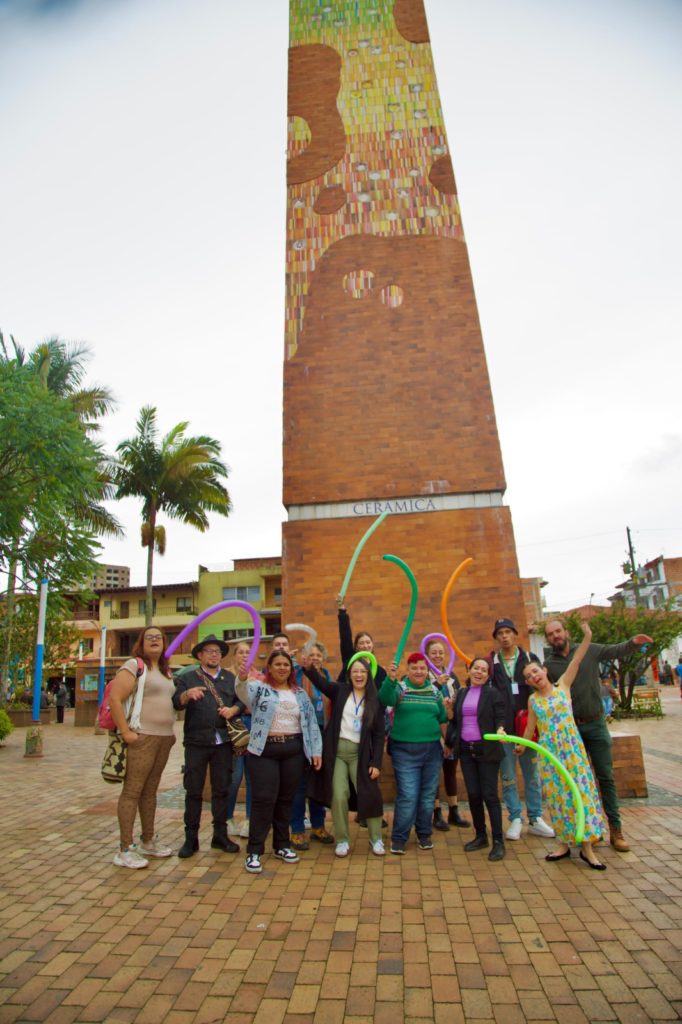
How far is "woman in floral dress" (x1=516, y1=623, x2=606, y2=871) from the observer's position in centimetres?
478

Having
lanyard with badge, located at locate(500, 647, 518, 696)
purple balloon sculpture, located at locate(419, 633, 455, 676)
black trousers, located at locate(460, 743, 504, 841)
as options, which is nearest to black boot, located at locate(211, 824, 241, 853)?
black trousers, located at locate(460, 743, 504, 841)

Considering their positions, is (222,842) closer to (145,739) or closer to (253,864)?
(253,864)

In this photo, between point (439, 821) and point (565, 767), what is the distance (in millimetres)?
1609

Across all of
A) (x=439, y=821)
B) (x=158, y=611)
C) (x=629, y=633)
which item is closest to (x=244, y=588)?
(x=158, y=611)

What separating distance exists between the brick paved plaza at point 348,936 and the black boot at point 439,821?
0.63 ft

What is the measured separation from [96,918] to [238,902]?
903 mm

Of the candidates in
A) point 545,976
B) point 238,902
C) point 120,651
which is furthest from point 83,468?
point 120,651

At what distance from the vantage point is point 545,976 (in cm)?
316

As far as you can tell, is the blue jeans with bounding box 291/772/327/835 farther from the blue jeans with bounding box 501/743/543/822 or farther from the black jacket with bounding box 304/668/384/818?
the blue jeans with bounding box 501/743/543/822

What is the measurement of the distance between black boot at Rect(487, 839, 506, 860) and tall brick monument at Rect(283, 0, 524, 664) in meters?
4.06

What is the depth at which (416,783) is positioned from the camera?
527 cm

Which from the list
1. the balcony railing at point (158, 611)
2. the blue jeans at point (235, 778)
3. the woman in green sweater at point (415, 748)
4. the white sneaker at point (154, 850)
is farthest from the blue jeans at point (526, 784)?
the balcony railing at point (158, 611)

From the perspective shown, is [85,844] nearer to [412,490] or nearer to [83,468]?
[412,490]

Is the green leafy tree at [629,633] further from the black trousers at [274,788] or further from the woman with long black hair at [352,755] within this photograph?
the black trousers at [274,788]
